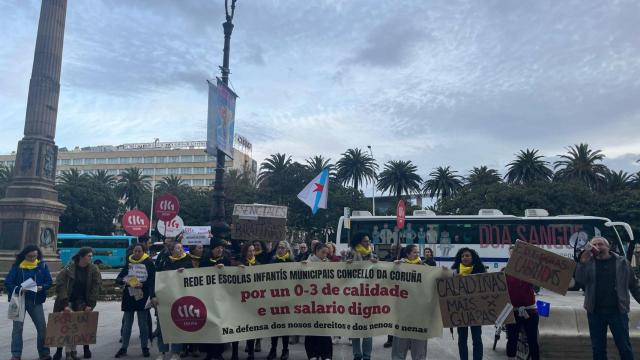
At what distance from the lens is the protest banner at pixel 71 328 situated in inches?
283

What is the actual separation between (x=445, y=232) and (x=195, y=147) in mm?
92443

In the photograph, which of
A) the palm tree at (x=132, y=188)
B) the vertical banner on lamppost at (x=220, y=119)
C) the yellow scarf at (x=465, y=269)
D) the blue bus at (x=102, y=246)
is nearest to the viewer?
the yellow scarf at (x=465, y=269)

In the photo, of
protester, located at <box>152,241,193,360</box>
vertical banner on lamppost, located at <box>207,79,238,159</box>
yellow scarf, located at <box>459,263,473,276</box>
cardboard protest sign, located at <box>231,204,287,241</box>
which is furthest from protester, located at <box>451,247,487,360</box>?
vertical banner on lamppost, located at <box>207,79,238,159</box>

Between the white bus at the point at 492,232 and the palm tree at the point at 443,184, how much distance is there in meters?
49.4

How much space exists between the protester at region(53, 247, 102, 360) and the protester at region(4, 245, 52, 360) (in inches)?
9.7

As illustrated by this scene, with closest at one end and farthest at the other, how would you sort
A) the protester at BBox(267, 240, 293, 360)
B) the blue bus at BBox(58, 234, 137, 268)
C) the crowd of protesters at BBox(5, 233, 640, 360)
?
the crowd of protesters at BBox(5, 233, 640, 360) < the protester at BBox(267, 240, 293, 360) < the blue bus at BBox(58, 234, 137, 268)

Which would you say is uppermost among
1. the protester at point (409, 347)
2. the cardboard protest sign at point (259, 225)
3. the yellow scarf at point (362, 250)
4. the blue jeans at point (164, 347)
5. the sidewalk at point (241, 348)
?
the cardboard protest sign at point (259, 225)

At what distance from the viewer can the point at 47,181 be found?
2302 cm

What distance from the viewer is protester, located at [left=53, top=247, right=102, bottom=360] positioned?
7.70m

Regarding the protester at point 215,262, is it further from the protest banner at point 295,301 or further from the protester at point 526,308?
the protester at point 526,308

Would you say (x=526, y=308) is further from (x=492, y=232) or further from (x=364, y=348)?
(x=492, y=232)

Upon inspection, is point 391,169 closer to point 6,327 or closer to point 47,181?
point 47,181

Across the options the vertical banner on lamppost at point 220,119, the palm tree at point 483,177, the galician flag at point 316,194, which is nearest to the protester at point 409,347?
the vertical banner on lamppost at point 220,119

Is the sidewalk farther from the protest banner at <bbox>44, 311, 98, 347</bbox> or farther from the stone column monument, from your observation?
the stone column monument
